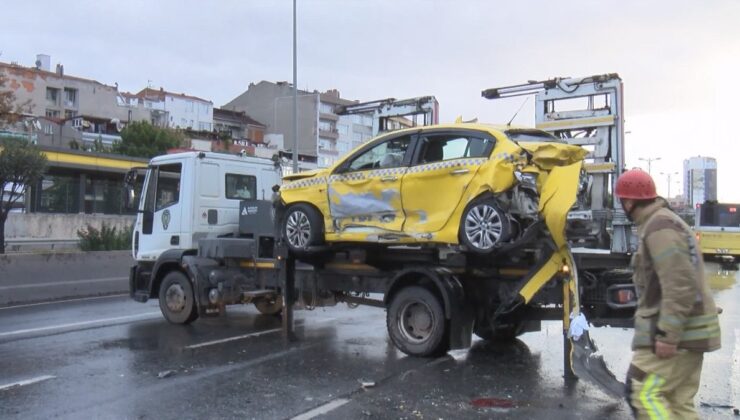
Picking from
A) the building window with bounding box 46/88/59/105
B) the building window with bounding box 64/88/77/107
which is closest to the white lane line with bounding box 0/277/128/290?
the building window with bounding box 46/88/59/105

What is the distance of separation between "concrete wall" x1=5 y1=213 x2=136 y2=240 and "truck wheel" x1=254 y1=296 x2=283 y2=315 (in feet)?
57.7

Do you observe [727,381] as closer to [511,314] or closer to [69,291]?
[511,314]

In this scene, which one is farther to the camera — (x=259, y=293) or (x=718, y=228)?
(x=718, y=228)

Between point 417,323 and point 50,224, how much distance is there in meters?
25.1

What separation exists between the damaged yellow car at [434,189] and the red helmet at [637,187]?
8.95 feet

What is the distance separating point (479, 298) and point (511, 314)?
1.36ft

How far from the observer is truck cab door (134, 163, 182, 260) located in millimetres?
10602

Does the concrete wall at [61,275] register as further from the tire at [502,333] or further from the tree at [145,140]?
the tree at [145,140]

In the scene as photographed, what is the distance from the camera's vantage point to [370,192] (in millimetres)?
8008

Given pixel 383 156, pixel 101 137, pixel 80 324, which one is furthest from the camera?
pixel 101 137

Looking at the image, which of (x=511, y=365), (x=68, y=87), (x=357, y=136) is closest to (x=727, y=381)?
(x=511, y=365)

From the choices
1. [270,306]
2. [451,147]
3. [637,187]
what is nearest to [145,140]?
[270,306]

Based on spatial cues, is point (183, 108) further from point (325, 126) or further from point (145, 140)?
point (145, 140)

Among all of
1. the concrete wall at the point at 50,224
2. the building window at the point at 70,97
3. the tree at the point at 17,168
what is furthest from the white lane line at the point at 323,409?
the building window at the point at 70,97
